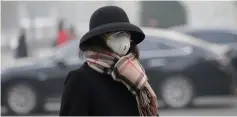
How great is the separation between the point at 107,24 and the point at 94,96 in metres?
0.31

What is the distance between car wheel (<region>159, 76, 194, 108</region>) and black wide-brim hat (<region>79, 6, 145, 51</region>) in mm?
7421

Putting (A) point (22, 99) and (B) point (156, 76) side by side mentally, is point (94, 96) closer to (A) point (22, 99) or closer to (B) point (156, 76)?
(B) point (156, 76)

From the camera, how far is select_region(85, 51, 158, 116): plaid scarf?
270 cm

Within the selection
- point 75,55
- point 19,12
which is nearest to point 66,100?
point 75,55

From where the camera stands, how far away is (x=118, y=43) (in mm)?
2762

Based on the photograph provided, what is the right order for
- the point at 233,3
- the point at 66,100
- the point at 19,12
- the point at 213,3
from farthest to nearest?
the point at 19,12 < the point at 233,3 < the point at 213,3 < the point at 66,100

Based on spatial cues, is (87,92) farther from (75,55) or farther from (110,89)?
(75,55)

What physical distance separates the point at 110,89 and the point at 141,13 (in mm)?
16521

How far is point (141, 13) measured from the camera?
62.9 feet

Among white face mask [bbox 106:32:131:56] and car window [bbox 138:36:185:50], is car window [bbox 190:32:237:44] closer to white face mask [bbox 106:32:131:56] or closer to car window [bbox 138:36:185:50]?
car window [bbox 138:36:185:50]

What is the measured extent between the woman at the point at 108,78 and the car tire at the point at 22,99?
754cm

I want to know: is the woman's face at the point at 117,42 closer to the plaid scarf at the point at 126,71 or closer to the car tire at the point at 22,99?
the plaid scarf at the point at 126,71

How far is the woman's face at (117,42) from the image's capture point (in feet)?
9.08

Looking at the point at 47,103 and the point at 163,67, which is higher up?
the point at 163,67
